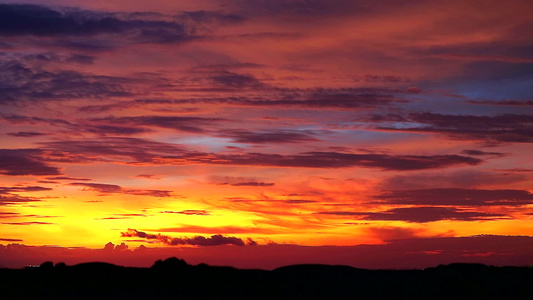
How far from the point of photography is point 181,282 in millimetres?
33688

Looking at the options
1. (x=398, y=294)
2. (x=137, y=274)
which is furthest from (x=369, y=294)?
(x=137, y=274)

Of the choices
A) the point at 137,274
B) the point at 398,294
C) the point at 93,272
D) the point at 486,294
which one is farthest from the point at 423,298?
the point at 93,272

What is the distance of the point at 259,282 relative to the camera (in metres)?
33.6

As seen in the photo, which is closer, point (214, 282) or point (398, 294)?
point (398, 294)

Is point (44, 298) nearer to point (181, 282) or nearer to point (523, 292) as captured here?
point (181, 282)

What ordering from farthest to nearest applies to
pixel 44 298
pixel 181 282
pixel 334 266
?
pixel 334 266 < pixel 181 282 < pixel 44 298

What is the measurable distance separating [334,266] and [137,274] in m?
10.1

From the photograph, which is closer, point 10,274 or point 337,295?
point 337,295

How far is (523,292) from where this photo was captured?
32.2 metres

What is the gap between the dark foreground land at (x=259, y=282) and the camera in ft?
103

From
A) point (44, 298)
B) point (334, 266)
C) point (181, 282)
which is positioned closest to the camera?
point (44, 298)

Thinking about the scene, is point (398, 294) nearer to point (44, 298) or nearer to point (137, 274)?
point (137, 274)

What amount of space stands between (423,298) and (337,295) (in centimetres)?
383

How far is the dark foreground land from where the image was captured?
31.5 m
